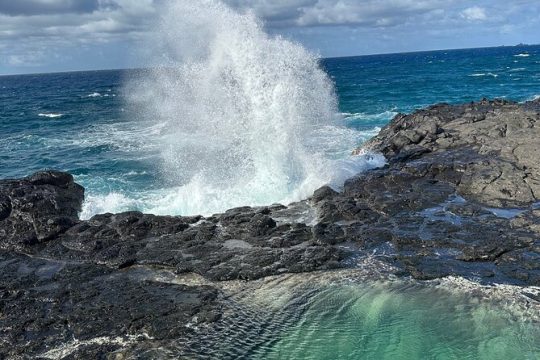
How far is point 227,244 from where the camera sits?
1599 cm

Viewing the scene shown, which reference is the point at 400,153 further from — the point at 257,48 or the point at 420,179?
the point at 257,48

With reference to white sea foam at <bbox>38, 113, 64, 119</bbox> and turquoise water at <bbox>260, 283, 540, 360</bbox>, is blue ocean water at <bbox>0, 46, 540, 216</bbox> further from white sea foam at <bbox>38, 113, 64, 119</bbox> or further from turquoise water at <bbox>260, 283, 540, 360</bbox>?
turquoise water at <bbox>260, 283, 540, 360</bbox>

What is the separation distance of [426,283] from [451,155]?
33.4ft

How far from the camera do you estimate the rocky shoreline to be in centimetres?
1189

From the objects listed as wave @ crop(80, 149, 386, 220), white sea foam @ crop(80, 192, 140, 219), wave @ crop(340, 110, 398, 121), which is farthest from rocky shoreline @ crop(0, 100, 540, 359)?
wave @ crop(340, 110, 398, 121)

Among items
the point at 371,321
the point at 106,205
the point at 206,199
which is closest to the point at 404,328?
the point at 371,321

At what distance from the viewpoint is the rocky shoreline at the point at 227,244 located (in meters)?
11.9

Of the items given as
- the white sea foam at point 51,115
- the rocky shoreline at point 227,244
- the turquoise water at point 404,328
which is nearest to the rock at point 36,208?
the rocky shoreline at point 227,244

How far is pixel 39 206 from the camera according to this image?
1811 centimetres

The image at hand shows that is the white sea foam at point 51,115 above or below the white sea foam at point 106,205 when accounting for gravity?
above

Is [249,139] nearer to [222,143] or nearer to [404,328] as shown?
[222,143]

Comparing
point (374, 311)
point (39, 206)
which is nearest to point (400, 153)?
point (374, 311)

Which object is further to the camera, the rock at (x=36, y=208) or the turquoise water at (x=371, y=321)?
the rock at (x=36, y=208)

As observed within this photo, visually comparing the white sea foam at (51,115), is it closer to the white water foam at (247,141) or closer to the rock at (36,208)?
the white water foam at (247,141)
